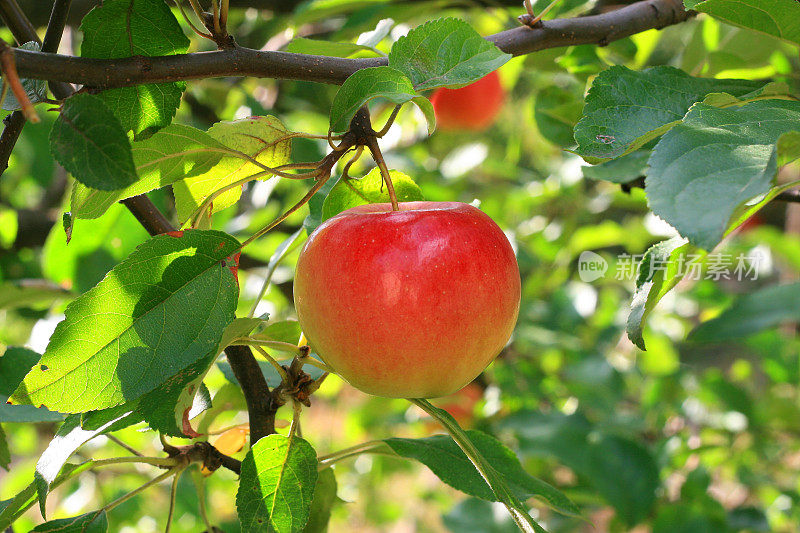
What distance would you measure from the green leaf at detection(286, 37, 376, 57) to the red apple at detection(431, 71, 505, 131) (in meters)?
1.00

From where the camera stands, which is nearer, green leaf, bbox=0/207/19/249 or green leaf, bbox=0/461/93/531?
green leaf, bbox=0/461/93/531

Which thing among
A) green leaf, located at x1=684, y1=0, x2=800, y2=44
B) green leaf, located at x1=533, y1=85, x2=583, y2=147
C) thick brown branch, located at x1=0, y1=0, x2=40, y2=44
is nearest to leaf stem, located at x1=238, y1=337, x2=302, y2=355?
thick brown branch, located at x1=0, y1=0, x2=40, y2=44

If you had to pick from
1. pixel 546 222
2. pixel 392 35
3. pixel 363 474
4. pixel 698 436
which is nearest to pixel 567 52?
pixel 392 35

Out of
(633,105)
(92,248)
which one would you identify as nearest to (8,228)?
(92,248)

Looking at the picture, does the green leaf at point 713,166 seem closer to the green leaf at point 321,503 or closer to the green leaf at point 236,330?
the green leaf at point 236,330

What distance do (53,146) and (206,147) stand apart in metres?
0.10

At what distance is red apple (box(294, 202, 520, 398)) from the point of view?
0.42m

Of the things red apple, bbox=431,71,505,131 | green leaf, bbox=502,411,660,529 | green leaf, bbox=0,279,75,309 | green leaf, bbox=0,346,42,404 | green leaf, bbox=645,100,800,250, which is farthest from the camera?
red apple, bbox=431,71,505,131

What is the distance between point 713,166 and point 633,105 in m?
0.15

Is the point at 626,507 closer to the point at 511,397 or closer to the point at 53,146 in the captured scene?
the point at 511,397

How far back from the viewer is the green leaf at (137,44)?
414 mm

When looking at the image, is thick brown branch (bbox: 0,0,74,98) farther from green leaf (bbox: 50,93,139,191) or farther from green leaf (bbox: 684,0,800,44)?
green leaf (bbox: 684,0,800,44)

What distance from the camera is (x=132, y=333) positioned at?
0.41 metres

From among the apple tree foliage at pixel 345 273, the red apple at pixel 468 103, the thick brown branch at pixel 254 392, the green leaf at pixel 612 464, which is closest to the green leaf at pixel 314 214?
the apple tree foliage at pixel 345 273
